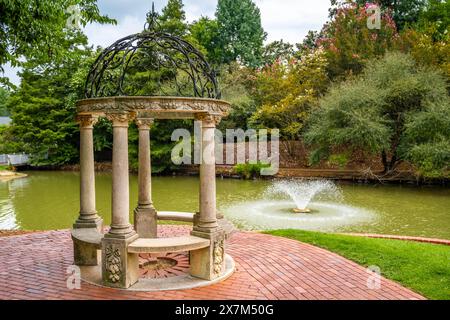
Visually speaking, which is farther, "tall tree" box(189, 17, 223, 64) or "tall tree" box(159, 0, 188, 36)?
"tall tree" box(189, 17, 223, 64)

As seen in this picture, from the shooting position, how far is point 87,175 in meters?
7.57

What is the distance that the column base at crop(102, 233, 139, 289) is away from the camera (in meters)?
6.16

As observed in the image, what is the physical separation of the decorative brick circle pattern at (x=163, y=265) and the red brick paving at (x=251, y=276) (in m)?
0.81

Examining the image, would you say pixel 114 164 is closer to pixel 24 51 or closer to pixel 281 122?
pixel 24 51

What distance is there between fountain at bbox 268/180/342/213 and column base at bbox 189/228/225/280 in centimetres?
880

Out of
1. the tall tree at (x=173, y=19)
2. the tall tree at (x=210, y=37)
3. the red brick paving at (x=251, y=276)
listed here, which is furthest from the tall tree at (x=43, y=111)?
the red brick paving at (x=251, y=276)

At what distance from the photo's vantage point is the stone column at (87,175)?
24.1 ft

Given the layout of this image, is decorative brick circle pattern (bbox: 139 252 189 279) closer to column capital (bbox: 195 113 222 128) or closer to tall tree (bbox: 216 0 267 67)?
column capital (bbox: 195 113 222 128)

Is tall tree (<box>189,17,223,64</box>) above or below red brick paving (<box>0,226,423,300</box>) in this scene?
above

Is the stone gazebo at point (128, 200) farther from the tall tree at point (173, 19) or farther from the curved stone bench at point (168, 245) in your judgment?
the tall tree at point (173, 19)

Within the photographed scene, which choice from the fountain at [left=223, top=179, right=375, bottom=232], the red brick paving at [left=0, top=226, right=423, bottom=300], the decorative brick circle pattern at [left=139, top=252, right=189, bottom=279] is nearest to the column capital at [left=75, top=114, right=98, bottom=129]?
the red brick paving at [left=0, top=226, right=423, bottom=300]

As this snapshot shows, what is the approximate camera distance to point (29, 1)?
826cm

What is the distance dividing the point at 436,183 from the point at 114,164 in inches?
817
